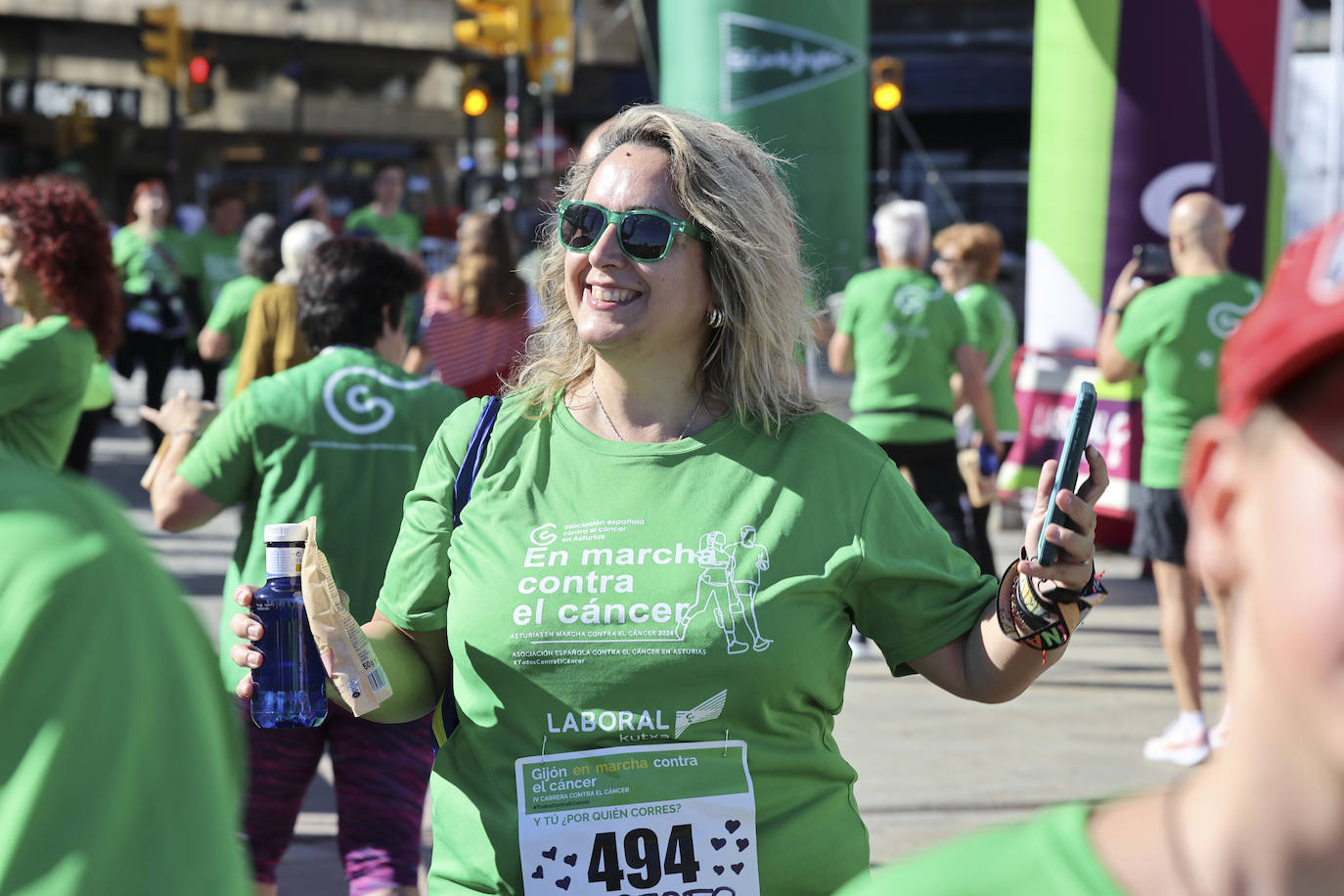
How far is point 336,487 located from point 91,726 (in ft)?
9.96

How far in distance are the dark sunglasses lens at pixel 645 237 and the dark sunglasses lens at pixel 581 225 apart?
0.05 metres

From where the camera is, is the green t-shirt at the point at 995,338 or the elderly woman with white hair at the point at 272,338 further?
the green t-shirt at the point at 995,338

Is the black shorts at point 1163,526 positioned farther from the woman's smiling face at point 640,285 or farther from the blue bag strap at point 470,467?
the blue bag strap at point 470,467

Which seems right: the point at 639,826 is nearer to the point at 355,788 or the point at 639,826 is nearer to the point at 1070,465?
the point at 1070,465

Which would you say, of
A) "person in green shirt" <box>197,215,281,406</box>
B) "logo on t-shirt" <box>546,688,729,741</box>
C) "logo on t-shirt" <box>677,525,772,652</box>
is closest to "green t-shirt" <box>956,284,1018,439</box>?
A: "person in green shirt" <box>197,215,281,406</box>

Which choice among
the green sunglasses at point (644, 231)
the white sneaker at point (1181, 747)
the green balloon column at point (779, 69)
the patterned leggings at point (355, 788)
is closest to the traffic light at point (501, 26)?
the green balloon column at point (779, 69)

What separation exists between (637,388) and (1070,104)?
319 inches

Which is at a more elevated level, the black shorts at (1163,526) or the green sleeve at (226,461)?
the green sleeve at (226,461)

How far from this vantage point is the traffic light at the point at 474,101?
2267cm

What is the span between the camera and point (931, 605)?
2723 mm

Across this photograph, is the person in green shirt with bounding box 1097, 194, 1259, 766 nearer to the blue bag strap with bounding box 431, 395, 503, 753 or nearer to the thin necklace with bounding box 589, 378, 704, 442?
the thin necklace with bounding box 589, 378, 704, 442

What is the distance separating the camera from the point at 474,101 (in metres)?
22.7

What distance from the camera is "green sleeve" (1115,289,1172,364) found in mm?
7102

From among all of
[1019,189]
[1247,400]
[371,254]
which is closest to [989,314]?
[371,254]
